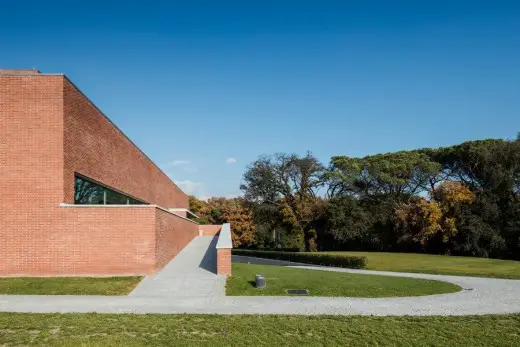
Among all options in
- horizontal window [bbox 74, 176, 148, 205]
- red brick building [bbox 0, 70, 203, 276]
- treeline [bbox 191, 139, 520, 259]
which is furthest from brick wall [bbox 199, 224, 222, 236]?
red brick building [bbox 0, 70, 203, 276]

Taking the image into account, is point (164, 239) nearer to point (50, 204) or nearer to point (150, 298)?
point (50, 204)

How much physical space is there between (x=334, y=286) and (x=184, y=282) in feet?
15.8

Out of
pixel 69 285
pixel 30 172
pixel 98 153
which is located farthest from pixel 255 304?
pixel 98 153

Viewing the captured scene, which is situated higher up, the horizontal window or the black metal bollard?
the horizontal window

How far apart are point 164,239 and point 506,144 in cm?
3408

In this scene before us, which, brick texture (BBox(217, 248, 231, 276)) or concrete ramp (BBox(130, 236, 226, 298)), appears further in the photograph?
brick texture (BBox(217, 248, 231, 276))

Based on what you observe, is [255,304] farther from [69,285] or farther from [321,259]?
[321,259]

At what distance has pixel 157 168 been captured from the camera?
35656 mm

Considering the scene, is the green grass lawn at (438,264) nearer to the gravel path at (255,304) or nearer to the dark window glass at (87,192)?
the gravel path at (255,304)

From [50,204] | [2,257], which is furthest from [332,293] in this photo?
[2,257]

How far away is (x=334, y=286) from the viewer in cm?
1448

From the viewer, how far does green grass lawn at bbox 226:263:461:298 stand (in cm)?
1352

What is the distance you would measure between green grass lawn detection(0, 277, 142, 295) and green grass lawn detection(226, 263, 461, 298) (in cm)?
315

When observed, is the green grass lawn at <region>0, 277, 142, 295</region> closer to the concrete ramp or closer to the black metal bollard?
the concrete ramp
